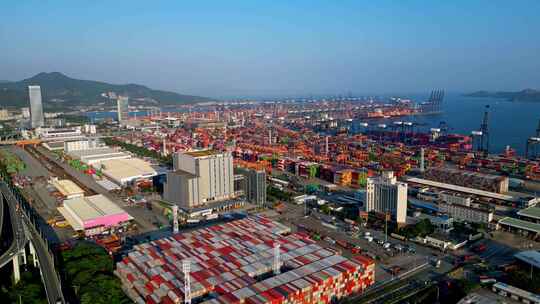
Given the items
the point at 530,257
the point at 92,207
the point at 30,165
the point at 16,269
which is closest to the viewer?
the point at 16,269

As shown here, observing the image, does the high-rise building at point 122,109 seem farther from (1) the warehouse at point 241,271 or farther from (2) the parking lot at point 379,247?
(1) the warehouse at point 241,271

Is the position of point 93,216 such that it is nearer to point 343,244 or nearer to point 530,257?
point 343,244

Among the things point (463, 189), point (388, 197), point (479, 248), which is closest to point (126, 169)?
point (388, 197)

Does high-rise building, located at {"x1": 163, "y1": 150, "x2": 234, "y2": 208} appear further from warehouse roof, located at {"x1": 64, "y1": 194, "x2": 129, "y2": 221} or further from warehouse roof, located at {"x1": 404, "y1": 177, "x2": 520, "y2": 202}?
warehouse roof, located at {"x1": 404, "y1": 177, "x2": 520, "y2": 202}

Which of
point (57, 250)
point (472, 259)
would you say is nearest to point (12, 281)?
point (57, 250)

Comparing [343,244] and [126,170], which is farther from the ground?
[126,170]

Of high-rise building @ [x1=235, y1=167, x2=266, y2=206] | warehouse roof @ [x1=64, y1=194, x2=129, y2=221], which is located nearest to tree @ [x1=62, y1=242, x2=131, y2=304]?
warehouse roof @ [x1=64, y1=194, x2=129, y2=221]
